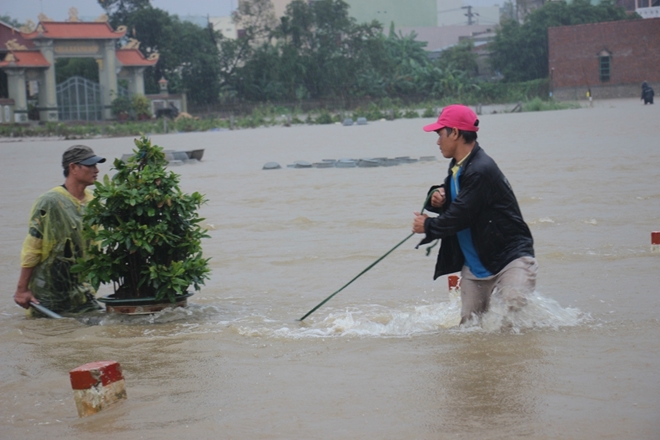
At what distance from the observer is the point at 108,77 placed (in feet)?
166

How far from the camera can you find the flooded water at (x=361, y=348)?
13.6ft

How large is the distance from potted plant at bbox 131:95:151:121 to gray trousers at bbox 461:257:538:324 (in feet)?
153

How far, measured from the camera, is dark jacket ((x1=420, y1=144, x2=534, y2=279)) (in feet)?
16.8

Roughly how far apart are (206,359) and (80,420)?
1228mm

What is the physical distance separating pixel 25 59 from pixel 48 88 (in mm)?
1946

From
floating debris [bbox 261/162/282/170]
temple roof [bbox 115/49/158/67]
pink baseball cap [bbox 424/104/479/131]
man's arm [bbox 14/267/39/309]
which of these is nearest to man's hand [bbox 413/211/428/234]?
pink baseball cap [bbox 424/104/479/131]

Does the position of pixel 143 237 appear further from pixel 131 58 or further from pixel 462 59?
pixel 462 59

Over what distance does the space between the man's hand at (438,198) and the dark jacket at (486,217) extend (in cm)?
3

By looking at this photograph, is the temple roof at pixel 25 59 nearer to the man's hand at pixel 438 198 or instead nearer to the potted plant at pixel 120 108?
the potted plant at pixel 120 108

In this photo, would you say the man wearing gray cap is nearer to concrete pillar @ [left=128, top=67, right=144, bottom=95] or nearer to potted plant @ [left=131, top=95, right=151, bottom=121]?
potted plant @ [left=131, top=95, right=151, bottom=121]

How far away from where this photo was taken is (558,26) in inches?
2544

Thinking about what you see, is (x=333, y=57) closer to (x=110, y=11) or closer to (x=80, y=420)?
(x=110, y=11)

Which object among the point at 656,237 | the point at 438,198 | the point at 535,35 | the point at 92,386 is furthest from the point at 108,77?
the point at 92,386

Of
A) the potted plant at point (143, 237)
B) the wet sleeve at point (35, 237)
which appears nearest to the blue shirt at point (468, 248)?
the potted plant at point (143, 237)
